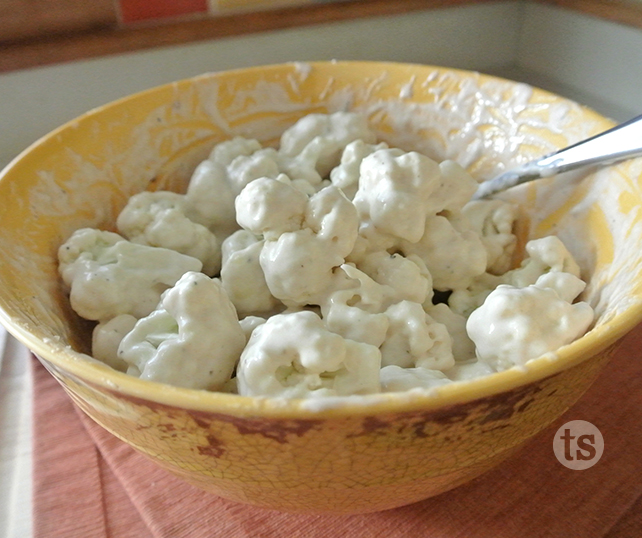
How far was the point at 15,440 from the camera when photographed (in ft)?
1.97

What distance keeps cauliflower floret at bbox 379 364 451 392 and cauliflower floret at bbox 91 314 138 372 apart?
8.9 inches

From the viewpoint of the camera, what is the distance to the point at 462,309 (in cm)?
58

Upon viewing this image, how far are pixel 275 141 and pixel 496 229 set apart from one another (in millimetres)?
325

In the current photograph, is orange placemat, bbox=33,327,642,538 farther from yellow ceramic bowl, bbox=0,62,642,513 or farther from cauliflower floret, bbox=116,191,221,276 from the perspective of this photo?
cauliflower floret, bbox=116,191,221,276

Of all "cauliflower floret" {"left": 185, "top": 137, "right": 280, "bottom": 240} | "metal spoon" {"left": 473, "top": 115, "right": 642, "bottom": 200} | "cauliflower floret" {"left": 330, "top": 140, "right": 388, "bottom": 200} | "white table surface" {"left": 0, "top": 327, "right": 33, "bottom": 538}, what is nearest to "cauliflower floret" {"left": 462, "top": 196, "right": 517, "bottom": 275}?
"metal spoon" {"left": 473, "top": 115, "right": 642, "bottom": 200}

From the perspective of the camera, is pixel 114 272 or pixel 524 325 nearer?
pixel 524 325

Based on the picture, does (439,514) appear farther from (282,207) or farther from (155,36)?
(155,36)

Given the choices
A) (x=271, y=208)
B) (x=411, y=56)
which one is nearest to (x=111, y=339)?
(x=271, y=208)

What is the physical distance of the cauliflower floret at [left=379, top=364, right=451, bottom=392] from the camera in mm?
435

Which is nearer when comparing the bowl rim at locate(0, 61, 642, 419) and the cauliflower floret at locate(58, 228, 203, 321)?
the bowl rim at locate(0, 61, 642, 419)

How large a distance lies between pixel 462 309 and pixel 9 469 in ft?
1.52

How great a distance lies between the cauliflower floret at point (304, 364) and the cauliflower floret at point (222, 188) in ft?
0.90

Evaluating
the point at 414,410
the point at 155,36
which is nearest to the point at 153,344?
the point at 414,410

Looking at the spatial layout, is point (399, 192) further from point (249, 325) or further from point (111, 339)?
point (111, 339)
